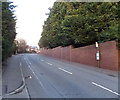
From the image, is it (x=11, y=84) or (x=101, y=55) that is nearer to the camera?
(x=11, y=84)

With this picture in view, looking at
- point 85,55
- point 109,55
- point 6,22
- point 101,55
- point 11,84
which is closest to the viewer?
point 11,84

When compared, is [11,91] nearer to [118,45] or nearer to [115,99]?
[115,99]

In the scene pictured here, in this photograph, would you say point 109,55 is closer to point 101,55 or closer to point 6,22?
point 101,55

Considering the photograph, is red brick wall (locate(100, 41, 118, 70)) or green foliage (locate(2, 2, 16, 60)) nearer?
green foliage (locate(2, 2, 16, 60))

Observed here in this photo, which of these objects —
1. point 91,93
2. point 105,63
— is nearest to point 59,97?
point 91,93

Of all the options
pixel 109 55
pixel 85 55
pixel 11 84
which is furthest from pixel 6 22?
pixel 85 55

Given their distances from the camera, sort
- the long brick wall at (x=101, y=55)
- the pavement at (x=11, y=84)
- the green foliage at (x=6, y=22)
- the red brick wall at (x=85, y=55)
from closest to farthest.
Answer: the pavement at (x=11, y=84)
the green foliage at (x=6, y=22)
the long brick wall at (x=101, y=55)
the red brick wall at (x=85, y=55)

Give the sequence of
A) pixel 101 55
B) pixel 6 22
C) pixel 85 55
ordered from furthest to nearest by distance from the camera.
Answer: pixel 85 55
pixel 101 55
pixel 6 22

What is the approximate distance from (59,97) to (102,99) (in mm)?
1788

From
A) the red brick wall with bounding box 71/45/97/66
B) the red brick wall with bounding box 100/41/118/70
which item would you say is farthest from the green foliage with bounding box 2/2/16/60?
the red brick wall with bounding box 100/41/118/70

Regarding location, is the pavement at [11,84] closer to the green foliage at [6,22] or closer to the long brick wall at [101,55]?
the green foliage at [6,22]

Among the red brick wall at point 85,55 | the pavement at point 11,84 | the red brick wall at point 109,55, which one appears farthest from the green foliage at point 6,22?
the red brick wall at point 109,55

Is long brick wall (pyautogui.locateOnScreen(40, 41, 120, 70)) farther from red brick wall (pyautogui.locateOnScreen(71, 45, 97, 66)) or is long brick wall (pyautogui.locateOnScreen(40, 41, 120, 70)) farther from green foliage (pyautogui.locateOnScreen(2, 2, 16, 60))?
green foliage (pyautogui.locateOnScreen(2, 2, 16, 60))

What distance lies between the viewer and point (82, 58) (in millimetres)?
41188
